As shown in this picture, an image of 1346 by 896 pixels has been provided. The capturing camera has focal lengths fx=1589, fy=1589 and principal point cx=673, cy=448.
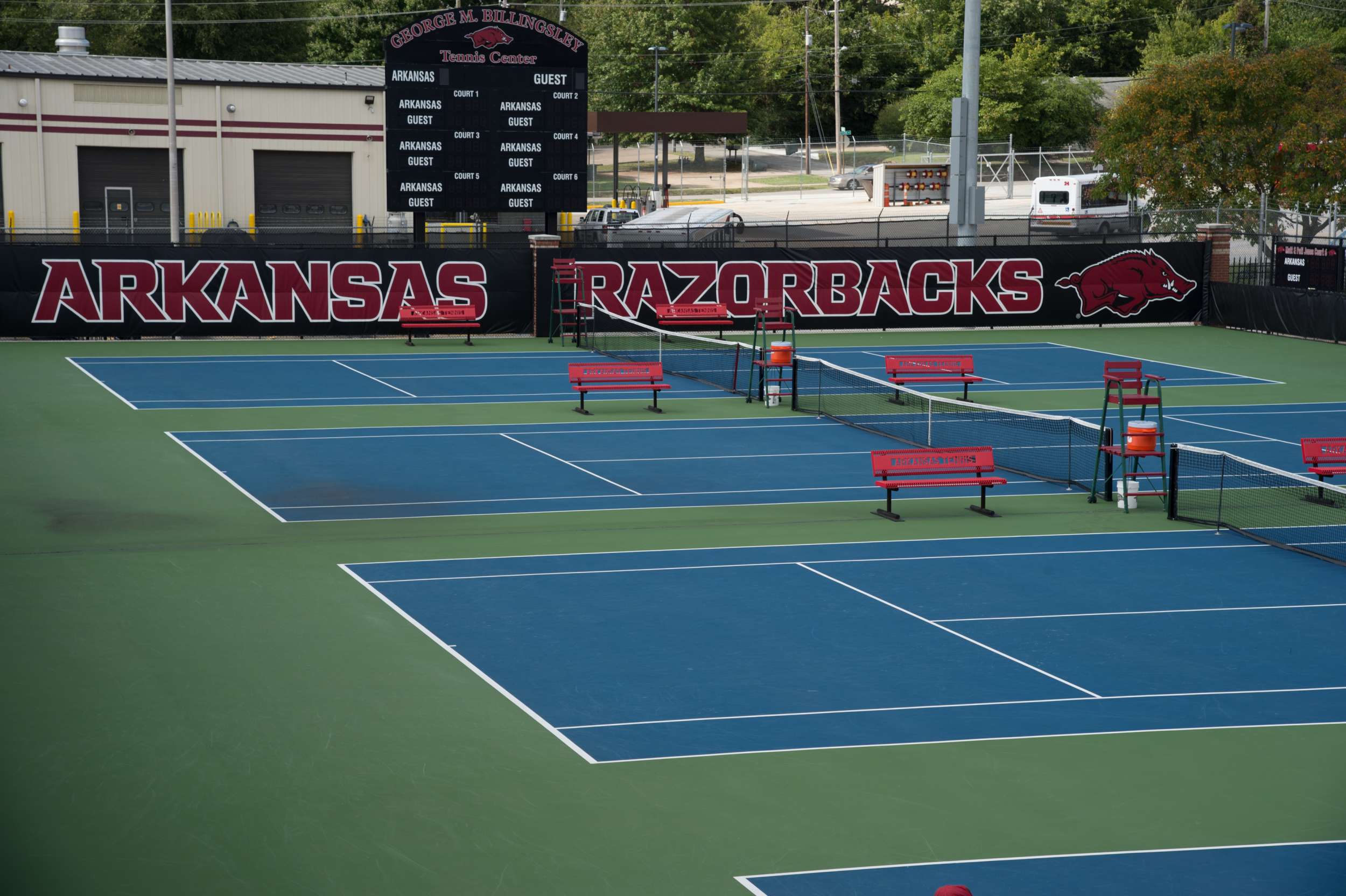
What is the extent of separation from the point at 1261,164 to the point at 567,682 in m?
40.3

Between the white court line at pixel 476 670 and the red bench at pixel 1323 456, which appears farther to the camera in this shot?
the red bench at pixel 1323 456

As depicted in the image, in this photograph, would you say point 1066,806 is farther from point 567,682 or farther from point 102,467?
point 102,467

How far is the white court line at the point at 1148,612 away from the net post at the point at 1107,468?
4.94 m

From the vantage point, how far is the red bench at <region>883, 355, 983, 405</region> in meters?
26.2

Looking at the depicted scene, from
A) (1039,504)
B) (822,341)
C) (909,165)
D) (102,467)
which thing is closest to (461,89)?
(822,341)

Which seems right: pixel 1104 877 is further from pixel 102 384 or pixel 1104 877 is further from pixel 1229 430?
pixel 102 384

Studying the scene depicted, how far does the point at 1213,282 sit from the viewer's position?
41375 mm

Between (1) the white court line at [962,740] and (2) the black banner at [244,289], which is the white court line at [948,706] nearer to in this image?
(1) the white court line at [962,740]

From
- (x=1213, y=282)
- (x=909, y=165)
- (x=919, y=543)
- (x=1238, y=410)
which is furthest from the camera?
(x=909, y=165)

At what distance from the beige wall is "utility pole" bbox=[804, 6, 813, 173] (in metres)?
36.3

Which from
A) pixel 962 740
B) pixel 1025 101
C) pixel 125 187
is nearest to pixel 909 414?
pixel 962 740

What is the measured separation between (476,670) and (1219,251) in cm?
3390

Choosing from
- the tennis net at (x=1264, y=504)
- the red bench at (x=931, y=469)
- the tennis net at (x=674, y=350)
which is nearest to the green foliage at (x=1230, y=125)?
the tennis net at (x=674, y=350)

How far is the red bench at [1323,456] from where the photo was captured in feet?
61.8
